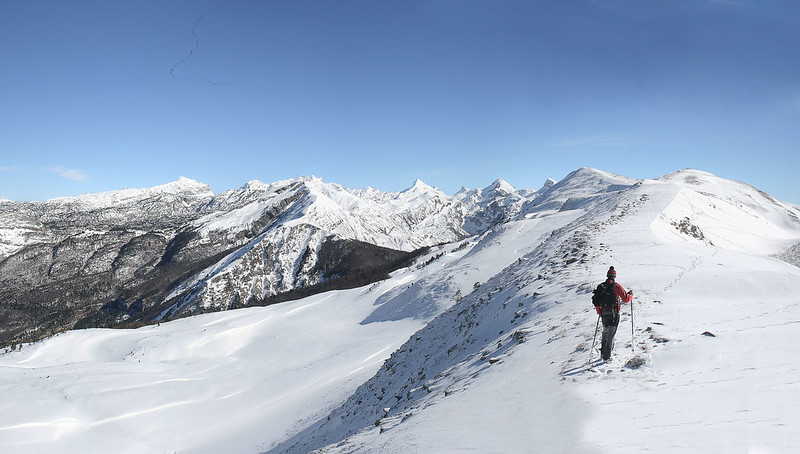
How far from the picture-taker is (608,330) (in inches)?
393

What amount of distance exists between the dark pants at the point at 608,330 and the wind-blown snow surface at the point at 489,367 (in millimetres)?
418

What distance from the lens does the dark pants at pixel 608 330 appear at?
9914 mm

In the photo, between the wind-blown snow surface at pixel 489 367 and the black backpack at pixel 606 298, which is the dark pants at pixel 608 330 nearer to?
the black backpack at pixel 606 298

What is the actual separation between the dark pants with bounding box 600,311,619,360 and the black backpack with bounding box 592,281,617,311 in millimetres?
155

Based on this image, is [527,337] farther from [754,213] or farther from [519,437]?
[754,213]

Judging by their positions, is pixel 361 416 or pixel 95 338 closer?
pixel 361 416

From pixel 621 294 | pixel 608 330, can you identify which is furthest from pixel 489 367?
pixel 621 294

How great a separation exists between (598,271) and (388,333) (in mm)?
21335

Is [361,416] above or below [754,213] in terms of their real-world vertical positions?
below

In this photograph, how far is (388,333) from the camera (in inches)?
1411

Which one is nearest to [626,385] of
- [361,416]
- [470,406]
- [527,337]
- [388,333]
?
[470,406]

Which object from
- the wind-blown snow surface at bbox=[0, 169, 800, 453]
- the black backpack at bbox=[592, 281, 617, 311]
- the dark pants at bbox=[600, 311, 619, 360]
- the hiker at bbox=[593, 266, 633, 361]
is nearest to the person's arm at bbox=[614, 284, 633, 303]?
the hiker at bbox=[593, 266, 633, 361]

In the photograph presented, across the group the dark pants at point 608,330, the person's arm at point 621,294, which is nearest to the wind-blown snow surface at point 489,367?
the dark pants at point 608,330

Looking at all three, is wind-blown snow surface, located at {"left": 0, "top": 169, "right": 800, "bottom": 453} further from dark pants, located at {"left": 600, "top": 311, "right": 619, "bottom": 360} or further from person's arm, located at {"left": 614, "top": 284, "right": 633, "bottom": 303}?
person's arm, located at {"left": 614, "top": 284, "right": 633, "bottom": 303}
